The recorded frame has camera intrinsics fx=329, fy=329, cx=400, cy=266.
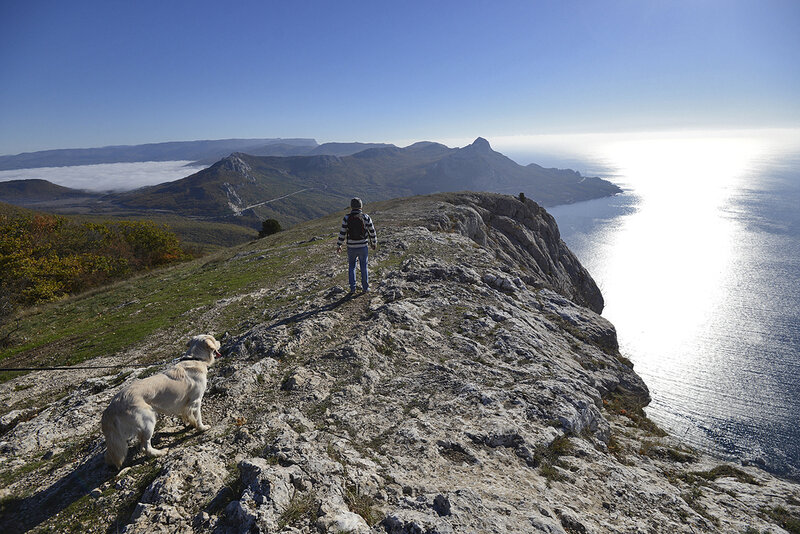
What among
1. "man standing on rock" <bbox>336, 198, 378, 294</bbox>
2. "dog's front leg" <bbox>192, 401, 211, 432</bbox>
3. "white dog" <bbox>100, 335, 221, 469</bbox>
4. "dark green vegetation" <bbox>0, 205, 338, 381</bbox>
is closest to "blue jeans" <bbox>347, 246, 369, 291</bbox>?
"man standing on rock" <bbox>336, 198, 378, 294</bbox>

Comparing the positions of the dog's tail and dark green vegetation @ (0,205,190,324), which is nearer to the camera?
the dog's tail

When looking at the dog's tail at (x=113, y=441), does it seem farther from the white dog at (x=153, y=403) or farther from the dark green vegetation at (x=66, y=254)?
the dark green vegetation at (x=66, y=254)

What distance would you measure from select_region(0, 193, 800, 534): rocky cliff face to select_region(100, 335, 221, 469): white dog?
487 millimetres

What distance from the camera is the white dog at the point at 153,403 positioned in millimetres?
5551

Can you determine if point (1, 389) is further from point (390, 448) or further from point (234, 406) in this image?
point (390, 448)

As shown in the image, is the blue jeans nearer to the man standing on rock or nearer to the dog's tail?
the man standing on rock

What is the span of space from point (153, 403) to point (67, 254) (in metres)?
48.1

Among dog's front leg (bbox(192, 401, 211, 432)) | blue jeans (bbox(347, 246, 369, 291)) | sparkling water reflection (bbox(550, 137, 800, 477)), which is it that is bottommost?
sparkling water reflection (bbox(550, 137, 800, 477))

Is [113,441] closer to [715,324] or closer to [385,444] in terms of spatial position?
[385,444]

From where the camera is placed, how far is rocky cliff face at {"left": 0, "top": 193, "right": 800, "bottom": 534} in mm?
5359

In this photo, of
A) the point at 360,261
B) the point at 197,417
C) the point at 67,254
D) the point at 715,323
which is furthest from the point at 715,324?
the point at 67,254

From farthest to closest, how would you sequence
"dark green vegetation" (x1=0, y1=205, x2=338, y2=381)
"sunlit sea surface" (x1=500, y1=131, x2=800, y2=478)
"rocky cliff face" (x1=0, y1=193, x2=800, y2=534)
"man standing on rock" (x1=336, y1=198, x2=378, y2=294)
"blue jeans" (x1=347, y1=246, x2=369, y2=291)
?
1. "sunlit sea surface" (x1=500, y1=131, x2=800, y2=478)
2. "dark green vegetation" (x1=0, y1=205, x2=338, y2=381)
3. "blue jeans" (x1=347, y1=246, x2=369, y2=291)
4. "man standing on rock" (x1=336, y1=198, x2=378, y2=294)
5. "rocky cliff face" (x1=0, y1=193, x2=800, y2=534)

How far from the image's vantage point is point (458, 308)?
50.6 feet

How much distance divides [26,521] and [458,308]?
44.4 ft
